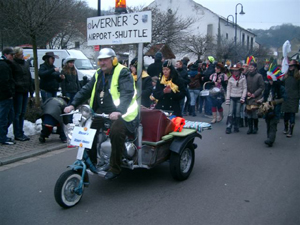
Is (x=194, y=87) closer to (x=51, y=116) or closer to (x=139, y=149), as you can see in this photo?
(x=51, y=116)

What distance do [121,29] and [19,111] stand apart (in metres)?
3.54

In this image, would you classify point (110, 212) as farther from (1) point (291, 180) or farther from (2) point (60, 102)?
(2) point (60, 102)

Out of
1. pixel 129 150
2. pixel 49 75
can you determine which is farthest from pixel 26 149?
pixel 129 150

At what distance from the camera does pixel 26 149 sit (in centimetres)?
661

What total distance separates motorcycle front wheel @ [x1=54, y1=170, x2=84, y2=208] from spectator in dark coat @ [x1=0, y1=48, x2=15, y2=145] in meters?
3.43

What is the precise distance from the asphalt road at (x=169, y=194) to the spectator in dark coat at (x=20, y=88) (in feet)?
4.13

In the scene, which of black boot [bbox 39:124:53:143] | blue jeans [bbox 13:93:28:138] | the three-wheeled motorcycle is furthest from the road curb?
the three-wheeled motorcycle

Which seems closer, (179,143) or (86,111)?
(86,111)

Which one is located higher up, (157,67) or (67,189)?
(157,67)

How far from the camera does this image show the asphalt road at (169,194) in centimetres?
382

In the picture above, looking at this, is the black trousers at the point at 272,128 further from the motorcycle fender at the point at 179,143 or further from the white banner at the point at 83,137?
the white banner at the point at 83,137

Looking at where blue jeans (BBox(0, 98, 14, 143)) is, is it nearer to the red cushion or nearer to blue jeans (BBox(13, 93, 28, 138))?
blue jeans (BBox(13, 93, 28, 138))

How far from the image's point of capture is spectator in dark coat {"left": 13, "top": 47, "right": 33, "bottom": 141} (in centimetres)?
696

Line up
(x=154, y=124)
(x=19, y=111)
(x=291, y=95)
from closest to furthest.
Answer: (x=154, y=124), (x=19, y=111), (x=291, y=95)
